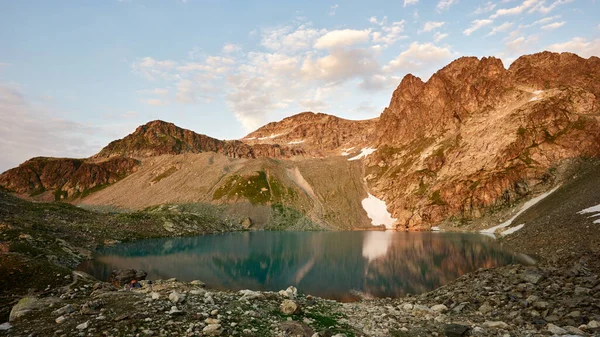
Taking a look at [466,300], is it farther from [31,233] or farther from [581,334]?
[31,233]

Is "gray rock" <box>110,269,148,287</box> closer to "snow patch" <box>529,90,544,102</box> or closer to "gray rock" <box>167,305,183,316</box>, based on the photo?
"gray rock" <box>167,305,183,316</box>

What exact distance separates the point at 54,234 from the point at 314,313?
6104cm

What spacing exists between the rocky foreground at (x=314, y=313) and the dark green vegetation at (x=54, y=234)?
2.86 meters

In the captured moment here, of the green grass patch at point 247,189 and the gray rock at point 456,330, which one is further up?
the green grass patch at point 247,189

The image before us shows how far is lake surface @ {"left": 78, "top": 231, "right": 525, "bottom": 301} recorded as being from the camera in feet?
137

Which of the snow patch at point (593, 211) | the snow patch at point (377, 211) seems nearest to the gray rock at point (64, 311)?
the snow patch at point (593, 211)

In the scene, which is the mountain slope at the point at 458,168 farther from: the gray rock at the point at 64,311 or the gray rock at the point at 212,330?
the gray rock at the point at 212,330

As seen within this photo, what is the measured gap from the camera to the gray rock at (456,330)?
18453 millimetres

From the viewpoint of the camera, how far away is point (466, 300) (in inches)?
1037

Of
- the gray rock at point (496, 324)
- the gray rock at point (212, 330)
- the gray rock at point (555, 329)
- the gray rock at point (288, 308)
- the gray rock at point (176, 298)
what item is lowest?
the gray rock at point (496, 324)

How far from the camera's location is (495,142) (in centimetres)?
14838

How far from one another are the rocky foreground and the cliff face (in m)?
117

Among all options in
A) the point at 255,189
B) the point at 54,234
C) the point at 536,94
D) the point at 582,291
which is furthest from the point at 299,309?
the point at 536,94

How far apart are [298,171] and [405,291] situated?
6020 inches
